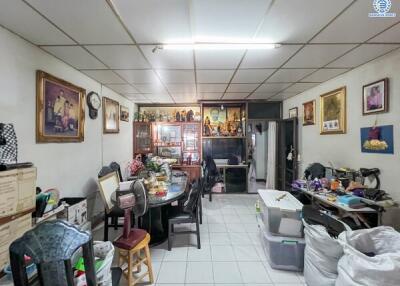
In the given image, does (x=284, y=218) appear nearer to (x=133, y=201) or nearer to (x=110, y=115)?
(x=133, y=201)

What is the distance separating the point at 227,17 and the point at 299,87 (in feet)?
9.63

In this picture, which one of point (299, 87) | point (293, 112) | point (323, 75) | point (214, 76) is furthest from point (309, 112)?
point (214, 76)

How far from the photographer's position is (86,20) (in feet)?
5.93

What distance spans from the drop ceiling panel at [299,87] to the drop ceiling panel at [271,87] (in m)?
0.16

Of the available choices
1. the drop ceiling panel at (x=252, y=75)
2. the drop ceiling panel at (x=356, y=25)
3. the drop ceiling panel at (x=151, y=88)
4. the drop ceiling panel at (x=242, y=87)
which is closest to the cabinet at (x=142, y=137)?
the drop ceiling panel at (x=151, y=88)

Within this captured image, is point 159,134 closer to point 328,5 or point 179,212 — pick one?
point 179,212

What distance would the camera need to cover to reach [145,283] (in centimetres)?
225

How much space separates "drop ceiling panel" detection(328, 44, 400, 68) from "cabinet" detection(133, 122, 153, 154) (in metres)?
4.44

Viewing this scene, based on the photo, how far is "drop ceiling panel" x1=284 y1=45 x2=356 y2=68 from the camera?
234 cm

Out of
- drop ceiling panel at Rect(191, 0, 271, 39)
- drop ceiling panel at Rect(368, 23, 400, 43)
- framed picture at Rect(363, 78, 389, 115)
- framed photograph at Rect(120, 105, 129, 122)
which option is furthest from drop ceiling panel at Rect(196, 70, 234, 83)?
framed photograph at Rect(120, 105, 129, 122)

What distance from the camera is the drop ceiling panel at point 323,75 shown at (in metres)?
3.15

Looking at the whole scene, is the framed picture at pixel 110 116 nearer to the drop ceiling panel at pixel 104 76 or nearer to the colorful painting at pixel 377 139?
the drop ceiling panel at pixel 104 76

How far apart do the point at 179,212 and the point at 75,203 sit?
131 centimetres

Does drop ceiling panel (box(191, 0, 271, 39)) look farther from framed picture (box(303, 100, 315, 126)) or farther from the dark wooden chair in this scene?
framed picture (box(303, 100, 315, 126))
